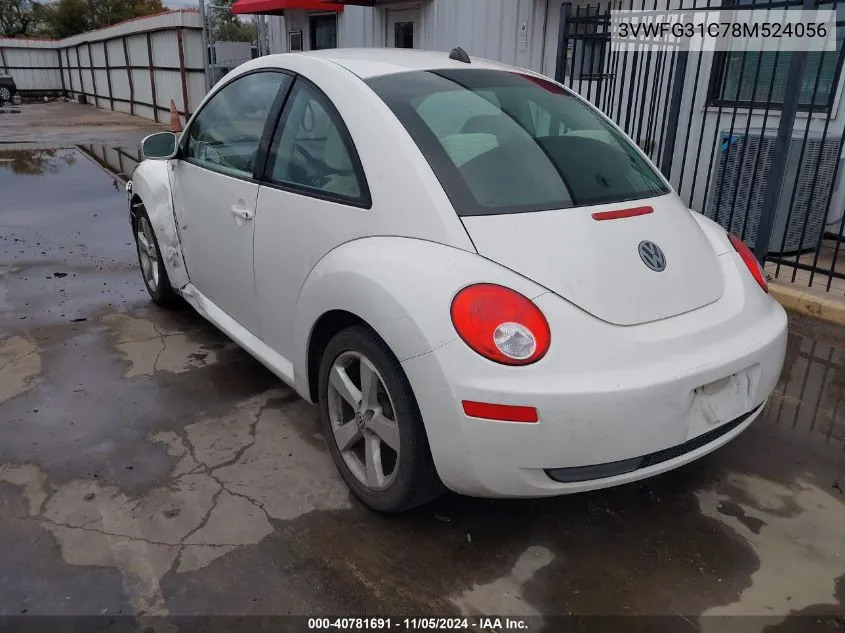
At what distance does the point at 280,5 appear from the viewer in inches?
441

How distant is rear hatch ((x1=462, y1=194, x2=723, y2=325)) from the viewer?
2.16 metres

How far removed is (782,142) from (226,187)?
157 inches

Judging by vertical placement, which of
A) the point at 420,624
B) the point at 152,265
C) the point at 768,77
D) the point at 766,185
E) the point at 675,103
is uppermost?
the point at 768,77

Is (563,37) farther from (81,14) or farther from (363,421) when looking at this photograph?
(81,14)

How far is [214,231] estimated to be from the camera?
11.2 ft

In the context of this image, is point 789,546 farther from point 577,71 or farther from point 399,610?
point 577,71

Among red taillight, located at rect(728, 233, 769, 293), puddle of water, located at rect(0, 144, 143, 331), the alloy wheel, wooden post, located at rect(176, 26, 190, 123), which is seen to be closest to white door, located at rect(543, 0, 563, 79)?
puddle of water, located at rect(0, 144, 143, 331)

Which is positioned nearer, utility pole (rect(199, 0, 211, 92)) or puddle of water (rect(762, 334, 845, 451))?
puddle of water (rect(762, 334, 845, 451))

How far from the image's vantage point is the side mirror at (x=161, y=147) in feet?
12.6

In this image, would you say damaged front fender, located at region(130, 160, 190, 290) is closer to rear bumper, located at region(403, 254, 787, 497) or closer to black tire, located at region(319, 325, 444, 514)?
black tire, located at region(319, 325, 444, 514)

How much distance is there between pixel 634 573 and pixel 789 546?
0.63m

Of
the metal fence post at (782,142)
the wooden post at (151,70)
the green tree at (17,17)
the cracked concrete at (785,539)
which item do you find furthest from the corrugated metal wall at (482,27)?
the green tree at (17,17)

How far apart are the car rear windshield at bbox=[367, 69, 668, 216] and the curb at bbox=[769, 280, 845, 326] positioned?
241 cm

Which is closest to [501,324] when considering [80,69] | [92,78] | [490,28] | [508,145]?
[508,145]
